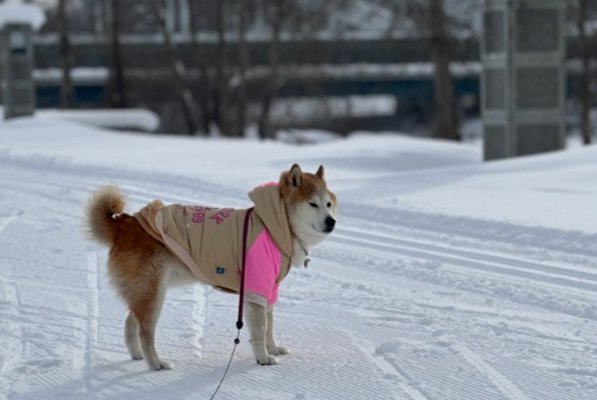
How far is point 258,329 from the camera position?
20.7 feet

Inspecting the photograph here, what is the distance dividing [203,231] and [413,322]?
1.76m

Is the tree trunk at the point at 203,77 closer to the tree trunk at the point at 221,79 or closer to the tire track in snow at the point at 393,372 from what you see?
the tree trunk at the point at 221,79

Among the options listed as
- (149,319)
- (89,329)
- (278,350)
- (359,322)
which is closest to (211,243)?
(149,319)

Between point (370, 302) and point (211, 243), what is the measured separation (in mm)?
2046

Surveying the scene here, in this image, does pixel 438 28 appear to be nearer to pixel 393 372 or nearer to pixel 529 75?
pixel 529 75

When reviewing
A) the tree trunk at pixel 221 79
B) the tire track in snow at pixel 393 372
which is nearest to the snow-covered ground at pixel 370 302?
the tire track in snow at pixel 393 372

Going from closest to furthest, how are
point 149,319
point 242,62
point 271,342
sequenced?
point 149,319, point 271,342, point 242,62

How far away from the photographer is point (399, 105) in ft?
189

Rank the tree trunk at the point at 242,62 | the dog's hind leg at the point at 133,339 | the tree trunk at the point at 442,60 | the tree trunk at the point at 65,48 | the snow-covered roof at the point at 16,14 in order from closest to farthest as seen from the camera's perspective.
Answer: the dog's hind leg at the point at 133,339
the tree trunk at the point at 442,60
the snow-covered roof at the point at 16,14
the tree trunk at the point at 242,62
the tree trunk at the point at 65,48

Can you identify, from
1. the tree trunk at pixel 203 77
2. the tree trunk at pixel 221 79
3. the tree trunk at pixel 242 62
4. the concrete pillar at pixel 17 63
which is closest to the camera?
the concrete pillar at pixel 17 63

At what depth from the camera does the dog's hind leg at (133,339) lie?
645 centimetres

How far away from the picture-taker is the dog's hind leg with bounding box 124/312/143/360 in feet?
21.1

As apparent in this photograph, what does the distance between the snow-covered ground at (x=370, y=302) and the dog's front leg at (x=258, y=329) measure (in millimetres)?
85

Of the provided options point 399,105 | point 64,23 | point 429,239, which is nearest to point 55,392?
point 429,239
